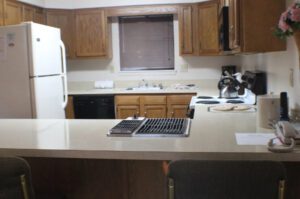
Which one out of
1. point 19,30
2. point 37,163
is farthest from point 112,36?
point 37,163

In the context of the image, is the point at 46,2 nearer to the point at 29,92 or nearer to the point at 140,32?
the point at 140,32

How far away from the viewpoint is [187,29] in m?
4.93

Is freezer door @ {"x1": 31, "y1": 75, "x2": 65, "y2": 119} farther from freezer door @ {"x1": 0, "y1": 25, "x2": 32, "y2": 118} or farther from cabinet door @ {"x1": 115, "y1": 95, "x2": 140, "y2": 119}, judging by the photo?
cabinet door @ {"x1": 115, "y1": 95, "x2": 140, "y2": 119}

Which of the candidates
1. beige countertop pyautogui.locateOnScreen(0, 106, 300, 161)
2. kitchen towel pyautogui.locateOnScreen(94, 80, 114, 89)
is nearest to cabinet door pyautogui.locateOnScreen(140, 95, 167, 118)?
kitchen towel pyautogui.locateOnScreen(94, 80, 114, 89)

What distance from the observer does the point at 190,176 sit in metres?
1.22

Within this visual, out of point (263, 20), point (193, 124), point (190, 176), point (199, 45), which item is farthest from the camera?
point (199, 45)

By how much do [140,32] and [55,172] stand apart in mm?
3757

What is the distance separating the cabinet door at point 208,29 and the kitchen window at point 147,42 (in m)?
0.57

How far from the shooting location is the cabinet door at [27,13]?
456 centimetres

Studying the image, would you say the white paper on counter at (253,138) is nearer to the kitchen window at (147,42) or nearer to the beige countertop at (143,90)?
the beige countertop at (143,90)

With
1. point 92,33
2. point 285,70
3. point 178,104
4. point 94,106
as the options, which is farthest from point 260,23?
point 92,33

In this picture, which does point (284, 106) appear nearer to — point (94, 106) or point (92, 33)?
point (94, 106)

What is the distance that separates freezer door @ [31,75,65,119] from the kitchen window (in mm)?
1602

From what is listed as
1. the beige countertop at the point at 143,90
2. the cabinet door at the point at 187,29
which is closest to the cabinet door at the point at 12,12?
the beige countertop at the point at 143,90
